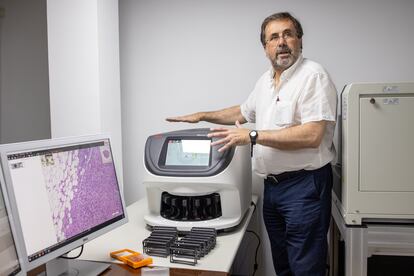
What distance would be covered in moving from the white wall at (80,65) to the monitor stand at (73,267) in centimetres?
96

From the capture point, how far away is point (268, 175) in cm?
165

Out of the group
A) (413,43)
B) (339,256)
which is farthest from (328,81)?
(339,256)

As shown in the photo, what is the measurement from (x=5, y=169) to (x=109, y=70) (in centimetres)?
129

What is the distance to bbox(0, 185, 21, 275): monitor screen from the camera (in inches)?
31.8

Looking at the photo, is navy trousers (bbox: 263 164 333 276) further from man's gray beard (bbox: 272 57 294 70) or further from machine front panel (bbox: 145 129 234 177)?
man's gray beard (bbox: 272 57 294 70)

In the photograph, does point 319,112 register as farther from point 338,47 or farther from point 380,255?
point 338,47

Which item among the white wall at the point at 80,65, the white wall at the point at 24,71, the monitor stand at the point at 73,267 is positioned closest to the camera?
the monitor stand at the point at 73,267

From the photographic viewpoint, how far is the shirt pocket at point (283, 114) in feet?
5.04

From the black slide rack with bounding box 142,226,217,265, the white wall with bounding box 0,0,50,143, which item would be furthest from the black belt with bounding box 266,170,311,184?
the white wall with bounding box 0,0,50,143

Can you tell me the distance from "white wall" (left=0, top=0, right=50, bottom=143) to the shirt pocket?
1701mm

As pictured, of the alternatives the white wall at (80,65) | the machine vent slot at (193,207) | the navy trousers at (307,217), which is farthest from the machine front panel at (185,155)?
the white wall at (80,65)

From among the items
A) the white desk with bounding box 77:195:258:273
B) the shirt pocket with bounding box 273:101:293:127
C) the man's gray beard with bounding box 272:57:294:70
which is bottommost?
the white desk with bounding box 77:195:258:273

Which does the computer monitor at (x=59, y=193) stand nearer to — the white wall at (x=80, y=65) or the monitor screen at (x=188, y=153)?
the monitor screen at (x=188, y=153)

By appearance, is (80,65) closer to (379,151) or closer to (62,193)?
(62,193)
